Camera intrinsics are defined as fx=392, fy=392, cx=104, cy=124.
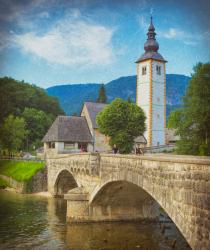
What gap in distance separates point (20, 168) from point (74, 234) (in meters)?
36.5

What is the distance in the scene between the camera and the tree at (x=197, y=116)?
3788cm

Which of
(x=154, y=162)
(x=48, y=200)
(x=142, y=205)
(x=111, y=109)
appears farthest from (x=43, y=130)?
(x=154, y=162)

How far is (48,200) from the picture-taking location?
52438 millimetres

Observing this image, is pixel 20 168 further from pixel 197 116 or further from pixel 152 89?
pixel 197 116

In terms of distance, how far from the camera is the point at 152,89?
239ft

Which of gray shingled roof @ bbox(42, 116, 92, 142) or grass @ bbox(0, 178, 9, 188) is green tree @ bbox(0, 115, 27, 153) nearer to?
gray shingled roof @ bbox(42, 116, 92, 142)

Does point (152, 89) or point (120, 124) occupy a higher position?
point (152, 89)

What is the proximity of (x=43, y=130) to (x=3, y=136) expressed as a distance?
22858 mm

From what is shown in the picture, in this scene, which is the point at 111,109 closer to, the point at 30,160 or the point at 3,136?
the point at 30,160

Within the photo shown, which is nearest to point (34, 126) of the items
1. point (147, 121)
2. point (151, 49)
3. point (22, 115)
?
point (22, 115)

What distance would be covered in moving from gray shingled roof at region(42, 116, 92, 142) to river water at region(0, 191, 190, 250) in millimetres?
26974

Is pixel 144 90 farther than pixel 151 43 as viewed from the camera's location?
No

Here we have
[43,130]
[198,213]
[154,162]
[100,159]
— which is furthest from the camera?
[43,130]

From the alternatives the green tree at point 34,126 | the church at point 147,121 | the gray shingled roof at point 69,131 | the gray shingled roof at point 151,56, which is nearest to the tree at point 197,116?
the church at point 147,121
